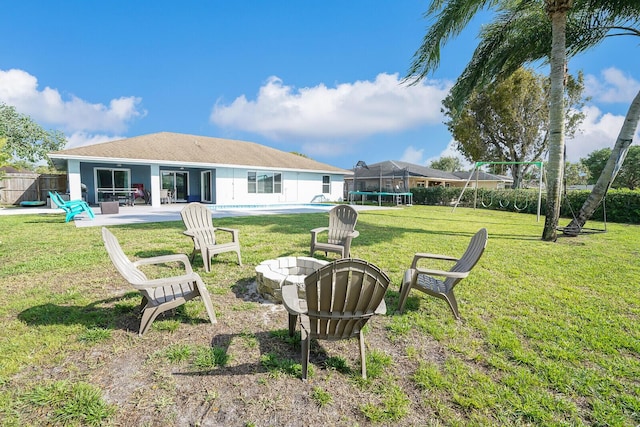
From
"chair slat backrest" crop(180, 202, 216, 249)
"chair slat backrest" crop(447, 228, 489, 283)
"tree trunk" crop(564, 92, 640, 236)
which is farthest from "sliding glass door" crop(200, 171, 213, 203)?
"tree trunk" crop(564, 92, 640, 236)

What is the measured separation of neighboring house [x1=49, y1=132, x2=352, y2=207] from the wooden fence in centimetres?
112

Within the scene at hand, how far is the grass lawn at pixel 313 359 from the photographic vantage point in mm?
2045

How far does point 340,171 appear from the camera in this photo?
914 inches

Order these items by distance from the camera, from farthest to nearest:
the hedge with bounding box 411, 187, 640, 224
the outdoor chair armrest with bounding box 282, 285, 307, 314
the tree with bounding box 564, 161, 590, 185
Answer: the tree with bounding box 564, 161, 590, 185 → the hedge with bounding box 411, 187, 640, 224 → the outdoor chair armrest with bounding box 282, 285, 307, 314

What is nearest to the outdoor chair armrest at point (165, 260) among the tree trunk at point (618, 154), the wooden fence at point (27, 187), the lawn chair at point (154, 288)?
the lawn chair at point (154, 288)

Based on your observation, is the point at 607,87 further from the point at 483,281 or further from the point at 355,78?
the point at 483,281

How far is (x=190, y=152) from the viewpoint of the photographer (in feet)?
58.9

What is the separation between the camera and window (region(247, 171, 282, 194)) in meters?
19.1

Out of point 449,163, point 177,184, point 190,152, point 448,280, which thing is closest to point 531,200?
point 448,280

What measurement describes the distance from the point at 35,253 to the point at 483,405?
805 cm

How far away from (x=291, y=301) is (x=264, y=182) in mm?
17673

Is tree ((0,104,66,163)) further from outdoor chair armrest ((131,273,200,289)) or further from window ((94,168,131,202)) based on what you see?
outdoor chair armrest ((131,273,200,289))

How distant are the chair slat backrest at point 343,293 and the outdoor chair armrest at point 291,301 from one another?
193 millimetres

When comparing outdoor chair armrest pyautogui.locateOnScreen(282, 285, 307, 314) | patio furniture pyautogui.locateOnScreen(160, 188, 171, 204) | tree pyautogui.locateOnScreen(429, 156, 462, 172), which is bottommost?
outdoor chair armrest pyautogui.locateOnScreen(282, 285, 307, 314)
